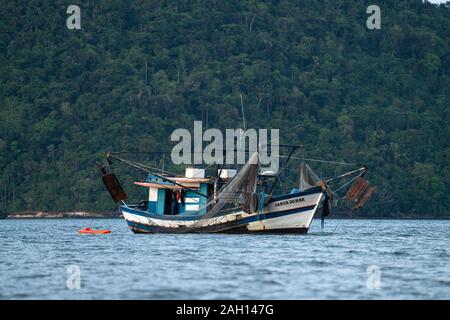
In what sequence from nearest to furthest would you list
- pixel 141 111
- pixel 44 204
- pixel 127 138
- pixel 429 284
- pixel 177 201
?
pixel 429 284 < pixel 177 201 < pixel 44 204 < pixel 127 138 < pixel 141 111

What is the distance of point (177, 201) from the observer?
240 feet

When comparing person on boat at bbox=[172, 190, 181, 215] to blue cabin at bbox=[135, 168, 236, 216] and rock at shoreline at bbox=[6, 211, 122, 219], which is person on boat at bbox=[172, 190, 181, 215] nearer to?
blue cabin at bbox=[135, 168, 236, 216]

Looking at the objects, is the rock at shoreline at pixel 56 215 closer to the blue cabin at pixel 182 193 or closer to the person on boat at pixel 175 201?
the blue cabin at pixel 182 193

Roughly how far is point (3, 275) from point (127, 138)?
138 metres

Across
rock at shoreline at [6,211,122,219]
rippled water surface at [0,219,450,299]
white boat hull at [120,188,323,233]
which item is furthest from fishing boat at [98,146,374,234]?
rock at shoreline at [6,211,122,219]

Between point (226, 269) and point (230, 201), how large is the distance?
848 inches

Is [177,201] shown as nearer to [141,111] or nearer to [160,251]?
[160,251]

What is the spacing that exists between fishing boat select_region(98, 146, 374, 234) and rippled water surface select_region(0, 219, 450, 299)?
1.84 metres

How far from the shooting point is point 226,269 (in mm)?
46438

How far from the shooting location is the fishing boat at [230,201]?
67.8 m

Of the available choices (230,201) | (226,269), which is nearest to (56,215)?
(230,201)

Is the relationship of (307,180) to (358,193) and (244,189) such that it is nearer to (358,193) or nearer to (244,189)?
(358,193)

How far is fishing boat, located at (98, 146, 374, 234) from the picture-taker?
67.8 metres
